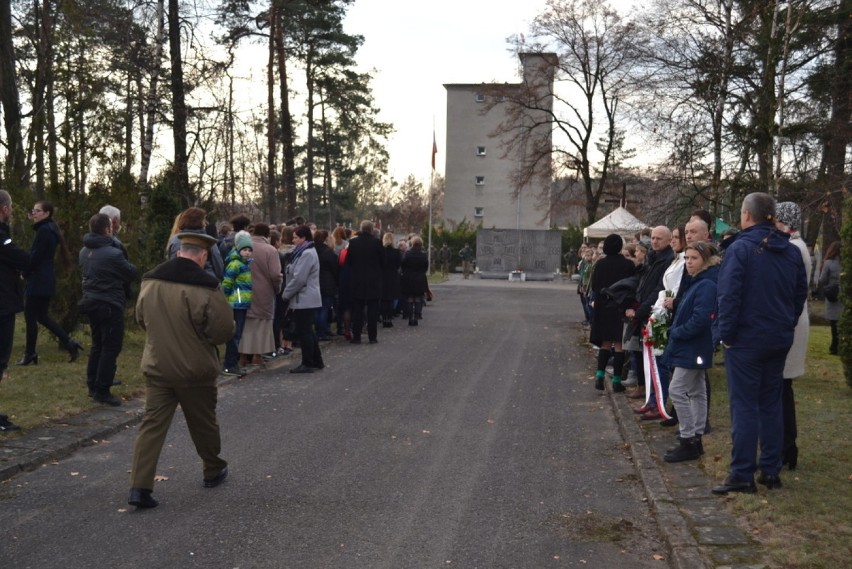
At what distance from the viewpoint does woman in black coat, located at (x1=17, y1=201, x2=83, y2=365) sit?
36.7ft

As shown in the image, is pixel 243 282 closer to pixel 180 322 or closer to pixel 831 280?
pixel 180 322

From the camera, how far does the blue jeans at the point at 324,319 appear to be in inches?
667

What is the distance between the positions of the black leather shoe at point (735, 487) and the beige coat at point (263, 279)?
25.0ft

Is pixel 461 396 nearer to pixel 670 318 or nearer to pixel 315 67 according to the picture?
pixel 670 318

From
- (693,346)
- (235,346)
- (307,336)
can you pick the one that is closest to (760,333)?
(693,346)

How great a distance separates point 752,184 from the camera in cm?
2073

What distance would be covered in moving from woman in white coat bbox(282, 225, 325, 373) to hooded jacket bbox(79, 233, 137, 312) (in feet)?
11.1

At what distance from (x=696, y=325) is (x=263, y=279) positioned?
6.91 metres

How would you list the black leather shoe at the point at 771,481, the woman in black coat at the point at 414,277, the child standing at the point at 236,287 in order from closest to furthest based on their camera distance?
the black leather shoe at the point at 771,481, the child standing at the point at 236,287, the woman in black coat at the point at 414,277

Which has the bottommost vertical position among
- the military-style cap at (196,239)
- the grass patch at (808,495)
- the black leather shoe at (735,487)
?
the grass patch at (808,495)

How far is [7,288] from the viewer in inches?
335

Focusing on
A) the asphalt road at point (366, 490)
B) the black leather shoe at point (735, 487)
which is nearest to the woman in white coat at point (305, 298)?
the asphalt road at point (366, 490)

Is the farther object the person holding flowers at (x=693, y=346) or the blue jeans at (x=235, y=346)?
the blue jeans at (x=235, y=346)

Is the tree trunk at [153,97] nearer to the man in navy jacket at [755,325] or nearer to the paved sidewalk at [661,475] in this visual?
the paved sidewalk at [661,475]
